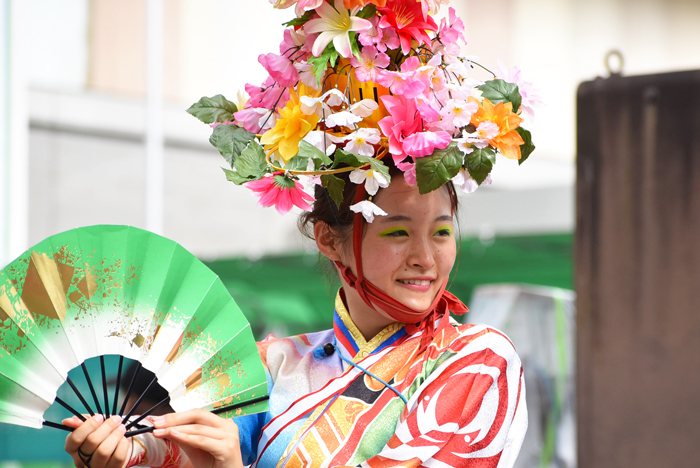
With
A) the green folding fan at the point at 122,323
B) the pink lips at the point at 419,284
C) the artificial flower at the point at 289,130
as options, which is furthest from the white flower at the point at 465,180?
the green folding fan at the point at 122,323

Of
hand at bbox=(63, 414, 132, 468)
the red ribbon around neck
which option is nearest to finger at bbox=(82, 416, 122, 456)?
hand at bbox=(63, 414, 132, 468)

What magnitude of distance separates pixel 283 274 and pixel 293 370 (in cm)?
344

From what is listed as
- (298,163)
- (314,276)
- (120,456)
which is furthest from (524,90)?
(314,276)

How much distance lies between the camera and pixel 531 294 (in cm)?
518

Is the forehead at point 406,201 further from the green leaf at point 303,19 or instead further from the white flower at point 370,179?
the green leaf at point 303,19

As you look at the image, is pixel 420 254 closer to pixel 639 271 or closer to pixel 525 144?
pixel 525 144

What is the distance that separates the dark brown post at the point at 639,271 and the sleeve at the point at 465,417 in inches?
8.5

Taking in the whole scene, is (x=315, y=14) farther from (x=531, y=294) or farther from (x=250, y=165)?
(x=531, y=294)

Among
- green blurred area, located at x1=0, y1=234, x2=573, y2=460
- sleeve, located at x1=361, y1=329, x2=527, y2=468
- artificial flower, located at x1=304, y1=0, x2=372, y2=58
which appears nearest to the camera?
sleeve, located at x1=361, y1=329, x2=527, y2=468

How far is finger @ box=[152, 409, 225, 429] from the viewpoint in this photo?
167cm

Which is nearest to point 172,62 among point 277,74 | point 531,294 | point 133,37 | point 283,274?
point 133,37

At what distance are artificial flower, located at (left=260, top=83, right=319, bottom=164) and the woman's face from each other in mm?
205

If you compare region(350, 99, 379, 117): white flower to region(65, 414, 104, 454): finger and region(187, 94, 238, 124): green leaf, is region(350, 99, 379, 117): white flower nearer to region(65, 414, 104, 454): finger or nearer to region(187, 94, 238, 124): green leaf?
region(187, 94, 238, 124): green leaf

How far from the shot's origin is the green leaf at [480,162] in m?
1.79
